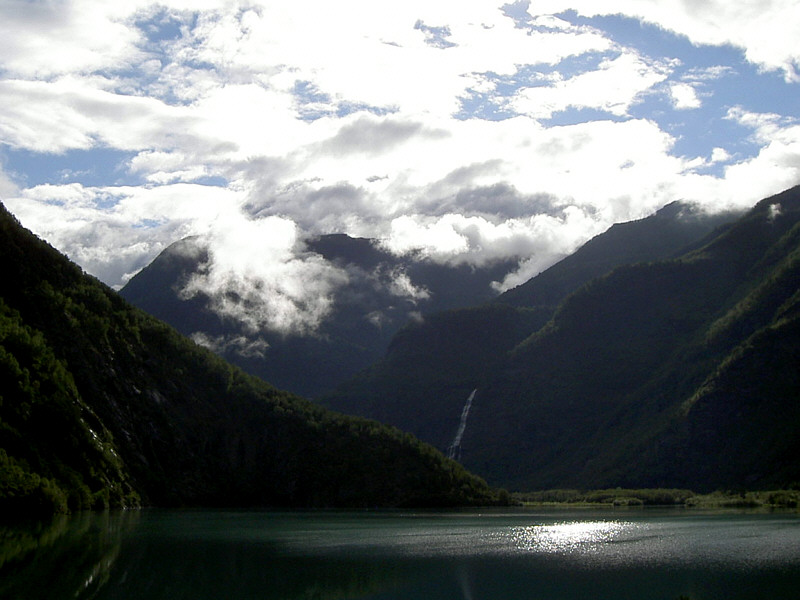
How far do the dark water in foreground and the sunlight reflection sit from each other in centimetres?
27

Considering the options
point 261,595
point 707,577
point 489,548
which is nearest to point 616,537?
point 489,548

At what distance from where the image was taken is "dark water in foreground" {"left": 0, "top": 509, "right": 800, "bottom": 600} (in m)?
79.1

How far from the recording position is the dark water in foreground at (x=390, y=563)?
7912 centimetres

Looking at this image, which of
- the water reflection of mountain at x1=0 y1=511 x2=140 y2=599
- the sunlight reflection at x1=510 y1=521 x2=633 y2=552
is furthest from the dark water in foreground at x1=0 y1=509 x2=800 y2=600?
the sunlight reflection at x1=510 y1=521 x2=633 y2=552

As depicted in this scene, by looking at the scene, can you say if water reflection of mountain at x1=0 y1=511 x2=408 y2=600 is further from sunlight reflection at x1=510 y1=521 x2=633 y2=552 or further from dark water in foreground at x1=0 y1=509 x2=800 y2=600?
sunlight reflection at x1=510 y1=521 x2=633 y2=552

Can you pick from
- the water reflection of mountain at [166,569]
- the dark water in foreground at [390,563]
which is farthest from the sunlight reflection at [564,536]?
the water reflection of mountain at [166,569]

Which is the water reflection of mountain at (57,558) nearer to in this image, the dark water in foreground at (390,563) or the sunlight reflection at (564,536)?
the dark water in foreground at (390,563)

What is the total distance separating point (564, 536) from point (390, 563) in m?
49.8

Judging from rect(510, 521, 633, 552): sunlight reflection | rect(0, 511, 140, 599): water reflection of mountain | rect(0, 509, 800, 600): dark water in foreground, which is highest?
rect(0, 511, 140, 599): water reflection of mountain

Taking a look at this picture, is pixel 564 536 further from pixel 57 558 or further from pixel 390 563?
pixel 57 558

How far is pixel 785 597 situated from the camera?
7412 centimetres

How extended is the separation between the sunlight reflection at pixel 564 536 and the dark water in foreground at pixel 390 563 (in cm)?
27

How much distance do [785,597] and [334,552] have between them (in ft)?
176

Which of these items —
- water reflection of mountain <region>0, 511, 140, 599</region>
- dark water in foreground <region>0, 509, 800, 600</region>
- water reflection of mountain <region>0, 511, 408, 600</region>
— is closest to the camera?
water reflection of mountain <region>0, 511, 140, 599</region>
